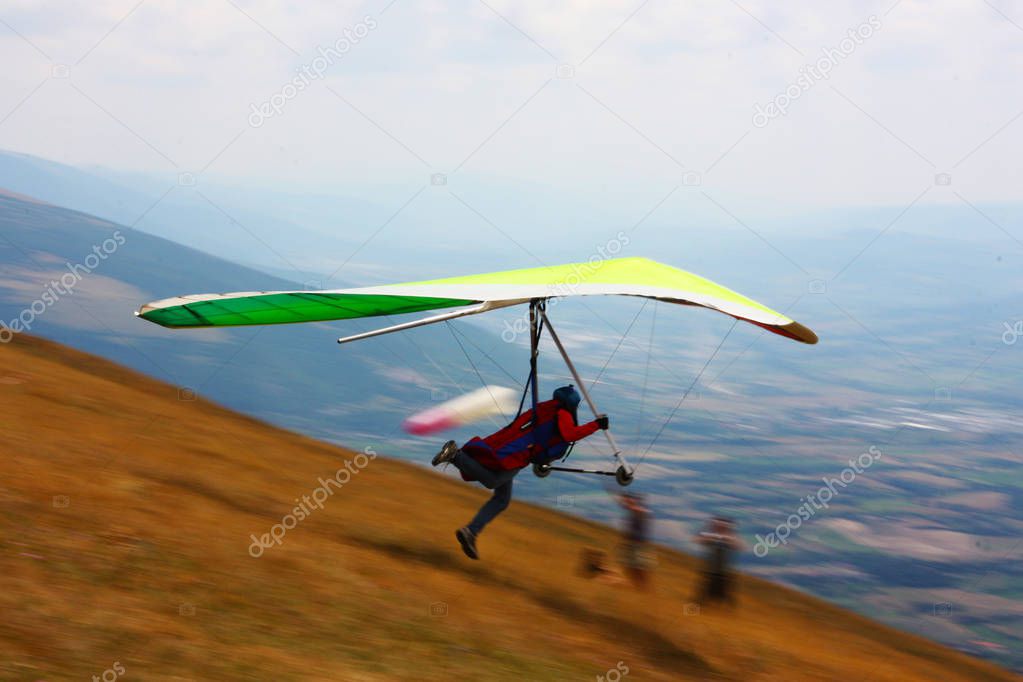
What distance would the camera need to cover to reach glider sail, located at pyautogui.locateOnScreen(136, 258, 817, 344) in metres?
10.3

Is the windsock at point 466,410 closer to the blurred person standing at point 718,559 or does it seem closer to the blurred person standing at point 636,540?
the blurred person standing at point 636,540

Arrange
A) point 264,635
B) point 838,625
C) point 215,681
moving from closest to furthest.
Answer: point 215,681
point 264,635
point 838,625

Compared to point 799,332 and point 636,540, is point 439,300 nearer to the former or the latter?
point 799,332

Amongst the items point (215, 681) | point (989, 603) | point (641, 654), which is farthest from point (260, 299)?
point (989, 603)

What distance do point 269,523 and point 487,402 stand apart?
329cm

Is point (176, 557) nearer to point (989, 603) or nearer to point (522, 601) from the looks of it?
point (522, 601)

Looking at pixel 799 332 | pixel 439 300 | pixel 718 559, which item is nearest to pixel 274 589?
pixel 439 300

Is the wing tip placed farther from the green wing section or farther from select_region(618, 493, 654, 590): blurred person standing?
the green wing section

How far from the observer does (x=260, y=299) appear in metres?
10.5
